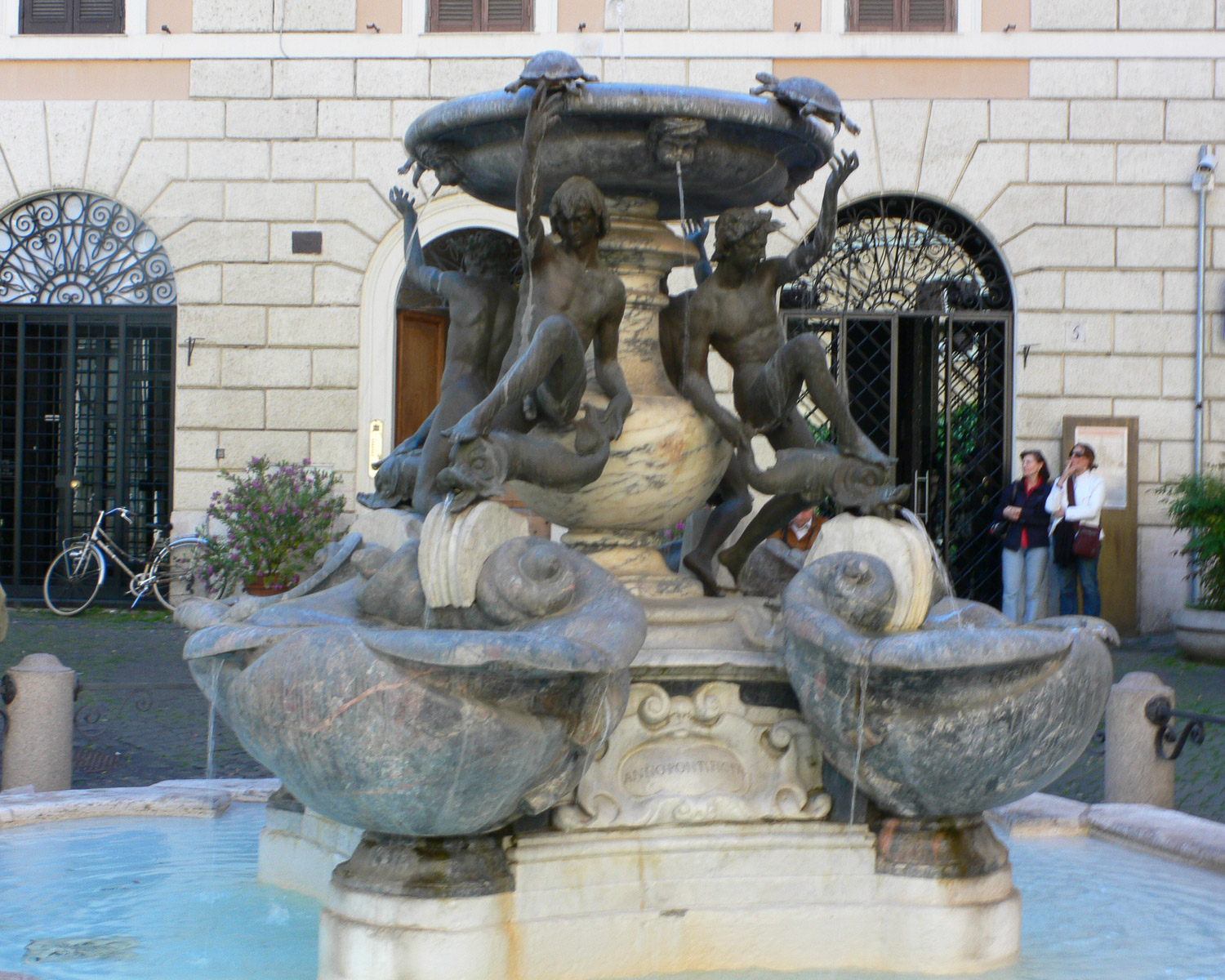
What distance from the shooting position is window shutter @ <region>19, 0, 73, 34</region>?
12.9 m

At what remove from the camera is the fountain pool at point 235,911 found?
10.5 feet

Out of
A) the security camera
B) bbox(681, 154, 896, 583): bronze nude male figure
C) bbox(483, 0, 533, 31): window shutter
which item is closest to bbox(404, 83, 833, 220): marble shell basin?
bbox(681, 154, 896, 583): bronze nude male figure

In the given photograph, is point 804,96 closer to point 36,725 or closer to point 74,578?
point 36,725

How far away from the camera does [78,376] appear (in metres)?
13.2

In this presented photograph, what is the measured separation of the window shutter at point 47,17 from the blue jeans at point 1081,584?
9.73 m

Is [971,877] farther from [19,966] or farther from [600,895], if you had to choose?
[19,966]

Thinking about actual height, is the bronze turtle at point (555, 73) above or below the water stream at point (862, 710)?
above

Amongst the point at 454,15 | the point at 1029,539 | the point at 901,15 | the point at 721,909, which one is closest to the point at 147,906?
the point at 721,909

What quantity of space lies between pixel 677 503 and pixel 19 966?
6.49 feet

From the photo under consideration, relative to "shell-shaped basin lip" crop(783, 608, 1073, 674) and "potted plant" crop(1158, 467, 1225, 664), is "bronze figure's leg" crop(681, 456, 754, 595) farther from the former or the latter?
"potted plant" crop(1158, 467, 1225, 664)

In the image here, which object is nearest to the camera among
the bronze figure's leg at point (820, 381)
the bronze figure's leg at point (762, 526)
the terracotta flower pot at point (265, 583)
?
the bronze figure's leg at point (820, 381)

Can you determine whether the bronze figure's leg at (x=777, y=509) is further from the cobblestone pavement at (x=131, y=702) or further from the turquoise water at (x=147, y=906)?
the cobblestone pavement at (x=131, y=702)

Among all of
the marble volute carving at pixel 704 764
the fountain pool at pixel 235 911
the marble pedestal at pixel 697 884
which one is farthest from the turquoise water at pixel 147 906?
the marble volute carving at pixel 704 764

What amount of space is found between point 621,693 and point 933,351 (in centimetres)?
967
